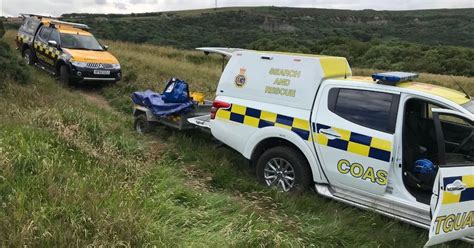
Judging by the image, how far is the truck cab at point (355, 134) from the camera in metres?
4.61

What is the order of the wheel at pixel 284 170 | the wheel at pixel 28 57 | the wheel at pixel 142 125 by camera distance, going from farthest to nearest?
the wheel at pixel 28 57 < the wheel at pixel 142 125 < the wheel at pixel 284 170

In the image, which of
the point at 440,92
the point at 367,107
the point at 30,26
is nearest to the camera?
the point at 440,92

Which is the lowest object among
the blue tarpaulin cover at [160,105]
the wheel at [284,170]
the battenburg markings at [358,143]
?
the wheel at [284,170]

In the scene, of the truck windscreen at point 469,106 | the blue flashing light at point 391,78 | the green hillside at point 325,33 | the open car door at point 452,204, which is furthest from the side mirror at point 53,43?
the green hillside at point 325,33

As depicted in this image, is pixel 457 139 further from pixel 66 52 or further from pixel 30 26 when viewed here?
pixel 30 26

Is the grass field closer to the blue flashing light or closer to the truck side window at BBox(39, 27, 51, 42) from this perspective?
the blue flashing light

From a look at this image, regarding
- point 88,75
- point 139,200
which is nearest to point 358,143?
point 139,200

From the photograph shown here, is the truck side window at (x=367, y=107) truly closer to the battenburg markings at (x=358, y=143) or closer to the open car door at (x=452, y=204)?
the battenburg markings at (x=358, y=143)

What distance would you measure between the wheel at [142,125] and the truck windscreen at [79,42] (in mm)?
5512

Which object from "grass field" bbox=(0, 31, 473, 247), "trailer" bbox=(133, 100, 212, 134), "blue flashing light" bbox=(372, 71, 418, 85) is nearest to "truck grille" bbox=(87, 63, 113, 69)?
"trailer" bbox=(133, 100, 212, 134)

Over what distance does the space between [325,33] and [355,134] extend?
51801mm

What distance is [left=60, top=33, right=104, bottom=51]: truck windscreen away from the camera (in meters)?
12.7

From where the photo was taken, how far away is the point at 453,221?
4.04 meters

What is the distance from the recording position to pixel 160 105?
313 inches
